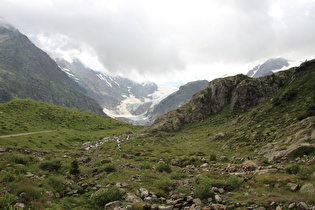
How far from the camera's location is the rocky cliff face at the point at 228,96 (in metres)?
75.2

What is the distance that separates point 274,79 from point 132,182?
80578 mm

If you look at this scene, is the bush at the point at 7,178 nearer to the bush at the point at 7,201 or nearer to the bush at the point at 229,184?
the bush at the point at 7,201

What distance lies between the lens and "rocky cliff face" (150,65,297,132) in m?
75.2

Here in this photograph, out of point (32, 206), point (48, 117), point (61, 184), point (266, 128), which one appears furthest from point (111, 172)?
point (48, 117)

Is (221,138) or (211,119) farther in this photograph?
(211,119)

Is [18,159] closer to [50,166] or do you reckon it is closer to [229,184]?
[50,166]

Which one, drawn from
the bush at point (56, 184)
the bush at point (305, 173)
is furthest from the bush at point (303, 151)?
the bush at point (56, 184)

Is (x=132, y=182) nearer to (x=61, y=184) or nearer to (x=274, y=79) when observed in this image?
(x=61, y=184)

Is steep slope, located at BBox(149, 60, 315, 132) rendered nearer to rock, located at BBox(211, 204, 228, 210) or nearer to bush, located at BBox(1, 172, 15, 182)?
rock, located at BBox(211, 204, 228, 210)

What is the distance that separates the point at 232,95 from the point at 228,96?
147 inches

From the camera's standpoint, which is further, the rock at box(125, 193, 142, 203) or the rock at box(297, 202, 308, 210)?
the rock at box(125, 193, 142, 203)

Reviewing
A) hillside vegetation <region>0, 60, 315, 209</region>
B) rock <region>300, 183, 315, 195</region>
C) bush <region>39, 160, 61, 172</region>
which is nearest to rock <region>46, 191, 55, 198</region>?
hillside vegetation <region>0, 60, 315, 209</region>

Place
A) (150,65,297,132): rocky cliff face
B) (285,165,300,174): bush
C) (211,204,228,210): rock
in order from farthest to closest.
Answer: (150,65,297,132): rocky cliff face, (285,165,300,174): bush, (211,204,228,210): rock

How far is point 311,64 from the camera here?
208 feet
